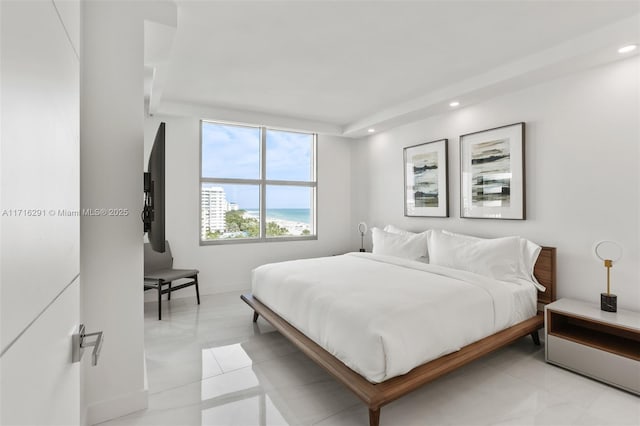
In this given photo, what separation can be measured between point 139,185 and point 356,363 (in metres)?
1.76

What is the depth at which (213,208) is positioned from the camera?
197 inches

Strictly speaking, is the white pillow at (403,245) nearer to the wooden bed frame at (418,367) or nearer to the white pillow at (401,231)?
the white pillow at (401,231)

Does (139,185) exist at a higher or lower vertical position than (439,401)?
higher

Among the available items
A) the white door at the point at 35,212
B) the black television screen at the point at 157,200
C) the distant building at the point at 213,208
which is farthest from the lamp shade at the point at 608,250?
the distant building at the point at 213,208

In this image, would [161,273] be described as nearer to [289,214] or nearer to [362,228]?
[289,214]

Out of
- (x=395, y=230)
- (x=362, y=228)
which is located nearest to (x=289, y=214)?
(x=362, y=228)

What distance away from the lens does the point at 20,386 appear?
1.34 ft

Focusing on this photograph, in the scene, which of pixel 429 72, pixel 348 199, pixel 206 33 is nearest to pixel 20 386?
pixel 206 33

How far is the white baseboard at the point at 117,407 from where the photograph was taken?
1915 millimetres

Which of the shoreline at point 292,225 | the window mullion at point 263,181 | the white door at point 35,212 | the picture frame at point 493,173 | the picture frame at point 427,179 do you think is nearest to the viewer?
the white door at point 35,212

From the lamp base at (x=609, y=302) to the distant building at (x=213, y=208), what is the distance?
14.9 feet

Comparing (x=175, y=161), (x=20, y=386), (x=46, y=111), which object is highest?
(x=175, y=161)

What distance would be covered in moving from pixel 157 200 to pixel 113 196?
28cm

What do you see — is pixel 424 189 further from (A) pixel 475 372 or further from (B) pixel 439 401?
(B) pixel 439 401
